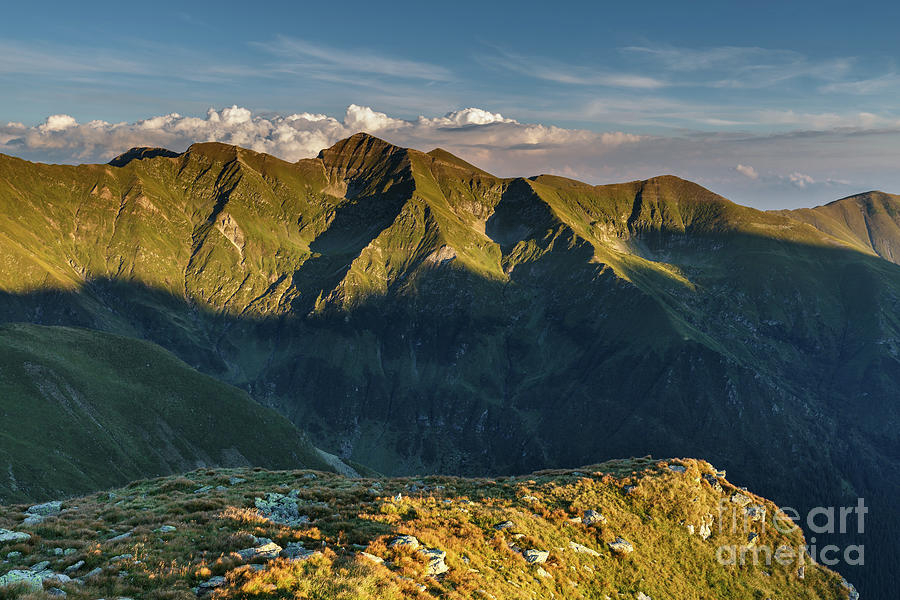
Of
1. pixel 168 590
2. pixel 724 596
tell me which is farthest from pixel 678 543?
pixel 168 590

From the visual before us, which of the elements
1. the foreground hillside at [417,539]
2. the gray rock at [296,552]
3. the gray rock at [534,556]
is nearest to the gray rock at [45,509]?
the foreground hillside at [417,539]

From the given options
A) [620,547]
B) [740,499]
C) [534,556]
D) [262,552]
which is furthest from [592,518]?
[262,552]

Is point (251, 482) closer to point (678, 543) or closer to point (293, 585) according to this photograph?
point (293, 585)

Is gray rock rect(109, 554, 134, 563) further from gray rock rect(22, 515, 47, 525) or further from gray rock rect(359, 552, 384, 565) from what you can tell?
gray rock rect(359, 552, 384, 565)

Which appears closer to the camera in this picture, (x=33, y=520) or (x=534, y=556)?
(x=33, y=520)

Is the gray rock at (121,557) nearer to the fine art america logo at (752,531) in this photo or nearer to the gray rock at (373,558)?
the gray rock at (373,558)

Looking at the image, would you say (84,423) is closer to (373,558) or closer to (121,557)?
(121,557)

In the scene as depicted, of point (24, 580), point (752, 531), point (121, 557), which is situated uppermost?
point (24, 580)

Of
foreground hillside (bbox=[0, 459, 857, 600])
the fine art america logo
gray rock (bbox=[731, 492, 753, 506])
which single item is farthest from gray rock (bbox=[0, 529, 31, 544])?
gray rock (bbox=[731, 492, 753, 506])
